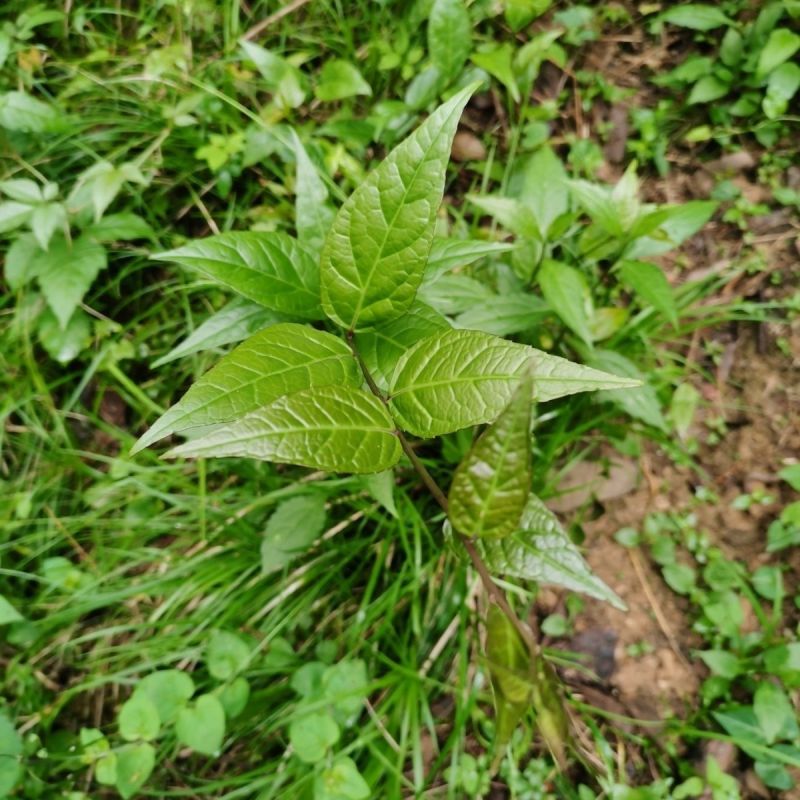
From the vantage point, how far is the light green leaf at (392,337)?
0.98 m

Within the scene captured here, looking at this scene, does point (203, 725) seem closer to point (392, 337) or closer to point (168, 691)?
point (168, 691)

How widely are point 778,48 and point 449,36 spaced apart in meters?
1.03

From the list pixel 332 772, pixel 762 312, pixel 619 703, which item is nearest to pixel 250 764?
pixel 332 772

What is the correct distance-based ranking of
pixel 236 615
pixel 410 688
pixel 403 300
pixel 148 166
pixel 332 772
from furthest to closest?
1. pixel 148 166
2. pixel 236 615
3. pixel 410 688
4. pixel 332 772
5. pixel 403 300

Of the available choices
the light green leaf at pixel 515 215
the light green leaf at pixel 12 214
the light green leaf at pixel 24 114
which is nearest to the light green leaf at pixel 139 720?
the light green leaf at pixel 12 214

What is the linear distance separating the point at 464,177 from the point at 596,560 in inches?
50.8

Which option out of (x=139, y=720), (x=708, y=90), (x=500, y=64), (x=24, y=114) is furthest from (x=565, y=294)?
(x=24, y=114)

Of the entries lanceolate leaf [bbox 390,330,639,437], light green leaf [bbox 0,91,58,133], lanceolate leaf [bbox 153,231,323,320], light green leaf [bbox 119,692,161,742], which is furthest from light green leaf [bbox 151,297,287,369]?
light green leaf [bbox 0,91,58,133]

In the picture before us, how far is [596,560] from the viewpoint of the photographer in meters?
1.77

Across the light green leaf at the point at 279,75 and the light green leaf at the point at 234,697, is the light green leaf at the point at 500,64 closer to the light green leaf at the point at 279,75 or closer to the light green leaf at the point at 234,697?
the light green leaf at the point at 279,75

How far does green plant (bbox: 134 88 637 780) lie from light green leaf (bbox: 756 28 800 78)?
5.49 feet

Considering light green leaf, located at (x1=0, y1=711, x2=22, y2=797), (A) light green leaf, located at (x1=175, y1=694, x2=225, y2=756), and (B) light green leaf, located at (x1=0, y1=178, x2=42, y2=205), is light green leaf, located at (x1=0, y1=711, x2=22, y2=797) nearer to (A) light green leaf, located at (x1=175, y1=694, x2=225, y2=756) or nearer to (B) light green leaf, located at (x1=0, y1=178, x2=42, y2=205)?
(A) light green leaf, located at (x1=175, y1=694, x2=225, y2=756)

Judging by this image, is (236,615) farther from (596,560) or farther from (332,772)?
(596,560)

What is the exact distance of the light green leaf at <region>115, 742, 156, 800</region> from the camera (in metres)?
1.48
